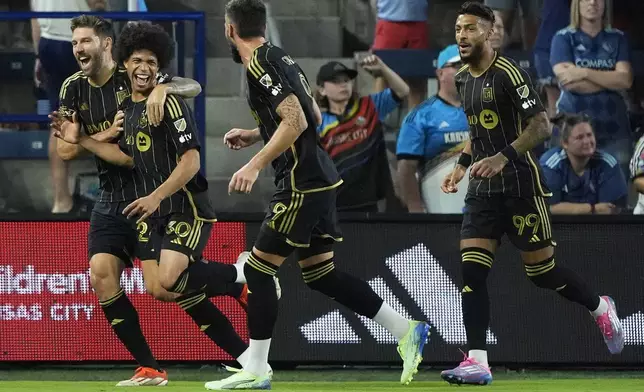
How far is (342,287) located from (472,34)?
1630mm

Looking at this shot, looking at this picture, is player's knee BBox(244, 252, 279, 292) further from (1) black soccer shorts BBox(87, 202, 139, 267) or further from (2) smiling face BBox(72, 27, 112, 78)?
(2) smiling face BBox(72, 27, 112, 78)

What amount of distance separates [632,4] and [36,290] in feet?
17.9

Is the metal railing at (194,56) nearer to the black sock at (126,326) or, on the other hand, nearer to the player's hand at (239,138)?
the black sock at (126,326)

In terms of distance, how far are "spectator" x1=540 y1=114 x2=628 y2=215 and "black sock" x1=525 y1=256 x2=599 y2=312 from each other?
1778 millimetres

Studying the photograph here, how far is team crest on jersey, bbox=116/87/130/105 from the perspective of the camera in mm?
8555

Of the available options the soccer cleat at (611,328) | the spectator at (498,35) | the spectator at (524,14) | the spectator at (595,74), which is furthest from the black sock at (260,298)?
the spectator at (524,14)

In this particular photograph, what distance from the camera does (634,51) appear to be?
37.7 ft

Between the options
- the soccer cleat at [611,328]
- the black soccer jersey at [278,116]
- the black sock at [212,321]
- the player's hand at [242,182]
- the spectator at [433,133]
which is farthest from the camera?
the spectator at [433,133]

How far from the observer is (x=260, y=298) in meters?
7.63

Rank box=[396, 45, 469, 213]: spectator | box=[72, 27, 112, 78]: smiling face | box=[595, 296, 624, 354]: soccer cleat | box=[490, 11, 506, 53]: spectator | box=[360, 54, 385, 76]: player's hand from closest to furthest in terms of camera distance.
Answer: box=[72, 27, 112, 78]: smiling face
box=[595, 296, 624, 354]: soccer cleat
box=[396, 45, 469, 213]: spectator
box=[360, 54, 385, 76]: player's hand
box=[490, 11, 506, 53]: spectator

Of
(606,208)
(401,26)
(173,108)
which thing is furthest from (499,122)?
(401,26)

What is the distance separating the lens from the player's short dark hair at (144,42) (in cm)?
809

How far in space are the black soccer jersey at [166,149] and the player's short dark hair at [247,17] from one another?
2.48 ft

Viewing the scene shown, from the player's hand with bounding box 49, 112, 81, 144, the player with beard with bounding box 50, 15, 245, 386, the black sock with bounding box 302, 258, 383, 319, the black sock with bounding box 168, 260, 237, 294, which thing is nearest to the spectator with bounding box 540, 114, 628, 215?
the black sock with bounding box 302, 258, 383, 319
